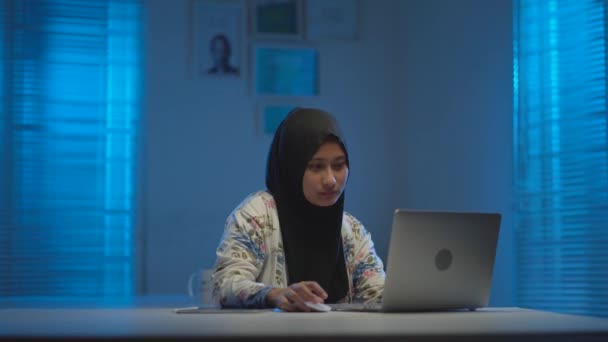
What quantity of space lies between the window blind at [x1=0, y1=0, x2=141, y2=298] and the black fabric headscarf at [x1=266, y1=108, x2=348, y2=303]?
1.96m

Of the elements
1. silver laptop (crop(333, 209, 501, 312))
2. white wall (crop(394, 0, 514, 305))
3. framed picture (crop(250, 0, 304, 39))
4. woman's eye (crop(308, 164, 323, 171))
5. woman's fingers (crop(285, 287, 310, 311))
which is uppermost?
framed picture (crop(250, 0, 304, 39))

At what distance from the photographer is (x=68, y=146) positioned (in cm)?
404

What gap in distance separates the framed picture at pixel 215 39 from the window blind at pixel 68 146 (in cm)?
28

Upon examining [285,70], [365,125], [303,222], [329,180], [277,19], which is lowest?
[303,222]

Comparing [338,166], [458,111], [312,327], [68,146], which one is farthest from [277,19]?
[312,327]

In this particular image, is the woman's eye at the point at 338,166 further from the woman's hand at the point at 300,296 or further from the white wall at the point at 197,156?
the white wall at the point at 197,156

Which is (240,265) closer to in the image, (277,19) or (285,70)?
(285,70)

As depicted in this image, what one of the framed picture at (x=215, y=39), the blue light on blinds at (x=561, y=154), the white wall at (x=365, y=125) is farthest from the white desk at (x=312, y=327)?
the framed picture at (x=215, y=39)

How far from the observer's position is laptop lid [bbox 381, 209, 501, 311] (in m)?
1.60

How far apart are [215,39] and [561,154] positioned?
5.87 ft

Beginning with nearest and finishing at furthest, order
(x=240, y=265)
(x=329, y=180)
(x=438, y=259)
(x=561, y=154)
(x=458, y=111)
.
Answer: (x=438, y=259) < (x=240, y=265) < (x=329, y=180) < (x=561, y=154) < (x=458, y=111)

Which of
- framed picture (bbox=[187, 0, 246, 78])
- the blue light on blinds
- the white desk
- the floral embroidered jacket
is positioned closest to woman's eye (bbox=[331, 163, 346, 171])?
the floral embroidered jacket

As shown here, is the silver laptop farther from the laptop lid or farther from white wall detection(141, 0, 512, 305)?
white wall detection(141, 0, 512, 305)

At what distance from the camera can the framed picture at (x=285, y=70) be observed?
4.21m
